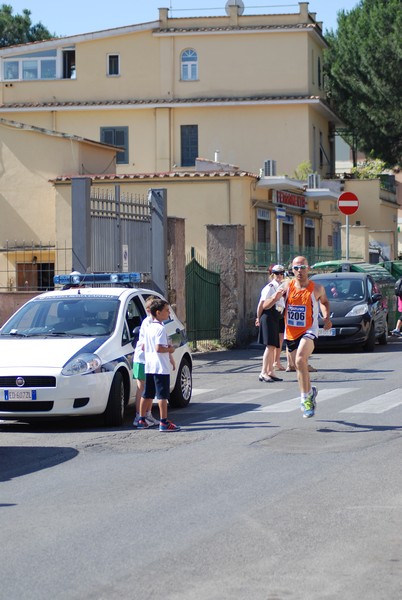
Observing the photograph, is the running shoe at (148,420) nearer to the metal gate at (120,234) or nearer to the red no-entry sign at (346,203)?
the metal gate at (120,234)

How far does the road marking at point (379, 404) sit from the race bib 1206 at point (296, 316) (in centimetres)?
140

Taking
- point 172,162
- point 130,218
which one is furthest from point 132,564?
point 172,162

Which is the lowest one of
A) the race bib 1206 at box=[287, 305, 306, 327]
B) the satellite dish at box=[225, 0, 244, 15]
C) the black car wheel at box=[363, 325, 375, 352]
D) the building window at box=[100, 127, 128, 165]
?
the black car wheel at box=[363, 325, 375, 352]

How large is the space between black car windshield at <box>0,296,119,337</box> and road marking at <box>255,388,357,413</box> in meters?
2.33

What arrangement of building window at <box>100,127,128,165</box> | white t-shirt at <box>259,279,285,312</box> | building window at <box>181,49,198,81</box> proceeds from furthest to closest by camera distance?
building window at <box>100,127,128,165</box> → building window at <box>181,49,198,81</box> → white t-shirt at <box>259,279,285,312</box>

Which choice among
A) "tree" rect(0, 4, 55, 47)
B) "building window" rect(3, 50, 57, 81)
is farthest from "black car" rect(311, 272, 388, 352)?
"tree" rect(0, 4, 55, 47)

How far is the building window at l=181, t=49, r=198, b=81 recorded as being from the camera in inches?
2082

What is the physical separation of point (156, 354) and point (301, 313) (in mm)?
1949

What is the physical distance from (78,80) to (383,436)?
43174mm

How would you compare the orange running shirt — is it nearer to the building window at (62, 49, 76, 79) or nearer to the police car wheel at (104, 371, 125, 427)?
the police car wheel at (104, 371, 125, 427)

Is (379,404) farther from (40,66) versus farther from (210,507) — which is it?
(40,66)

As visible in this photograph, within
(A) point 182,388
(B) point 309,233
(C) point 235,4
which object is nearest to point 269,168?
(B) point 309,233

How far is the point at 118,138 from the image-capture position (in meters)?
53.5

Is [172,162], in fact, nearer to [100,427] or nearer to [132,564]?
[100,427]
